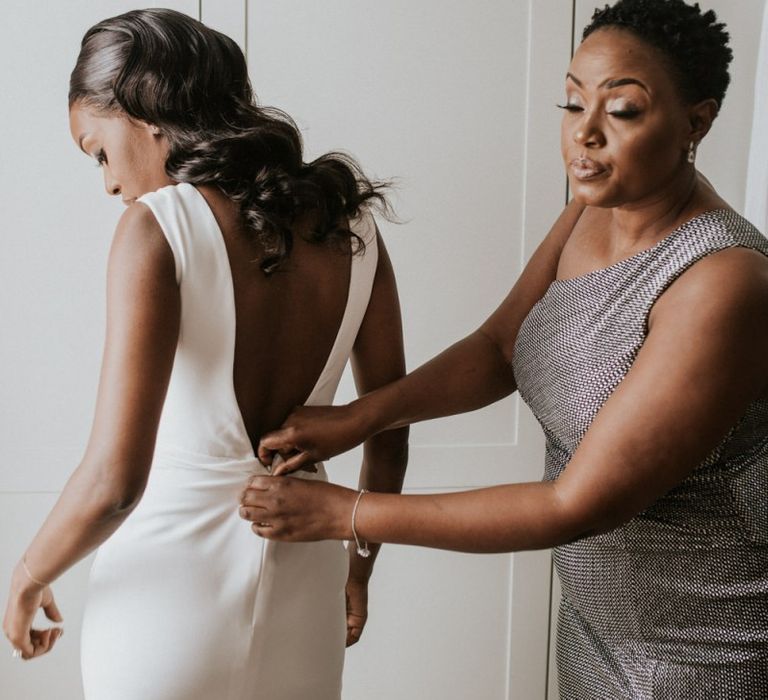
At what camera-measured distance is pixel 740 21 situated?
231 cm

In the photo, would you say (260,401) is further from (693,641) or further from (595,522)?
(693,641)

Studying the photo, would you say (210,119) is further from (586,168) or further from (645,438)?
(645,438)

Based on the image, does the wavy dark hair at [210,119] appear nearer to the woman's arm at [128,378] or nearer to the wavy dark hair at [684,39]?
the woman's arm at [128,378]

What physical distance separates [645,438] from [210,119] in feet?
2.18

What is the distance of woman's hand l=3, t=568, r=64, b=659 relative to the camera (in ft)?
3.83

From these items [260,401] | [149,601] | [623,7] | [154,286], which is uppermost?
[623,7]

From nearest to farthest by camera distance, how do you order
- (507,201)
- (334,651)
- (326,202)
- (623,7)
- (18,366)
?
(623,7), (326,202), (334,651), (18,366), (507,201)

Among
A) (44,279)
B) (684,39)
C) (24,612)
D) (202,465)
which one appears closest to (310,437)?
(202,465)

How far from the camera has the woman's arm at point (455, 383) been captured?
126cm

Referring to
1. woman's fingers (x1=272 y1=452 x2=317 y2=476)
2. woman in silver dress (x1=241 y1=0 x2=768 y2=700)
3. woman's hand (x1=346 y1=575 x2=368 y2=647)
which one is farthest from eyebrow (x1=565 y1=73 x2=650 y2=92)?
woman's hand (x1=346 y1=575 x2=368 y2=647)

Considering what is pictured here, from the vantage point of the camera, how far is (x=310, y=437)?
1220 millimetres

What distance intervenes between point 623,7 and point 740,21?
1.40 meters

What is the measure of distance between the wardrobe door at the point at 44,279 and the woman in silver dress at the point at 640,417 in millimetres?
953

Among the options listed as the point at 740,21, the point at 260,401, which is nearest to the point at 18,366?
the point at 260,401
